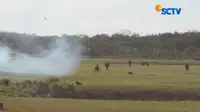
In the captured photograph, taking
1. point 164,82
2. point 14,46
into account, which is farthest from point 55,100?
point 14,46

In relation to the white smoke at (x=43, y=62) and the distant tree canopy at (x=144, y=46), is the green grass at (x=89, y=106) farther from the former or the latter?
the distant tree canopy at (x=144, y=46)

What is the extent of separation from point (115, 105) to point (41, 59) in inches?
1695

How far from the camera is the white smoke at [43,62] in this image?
67225mm

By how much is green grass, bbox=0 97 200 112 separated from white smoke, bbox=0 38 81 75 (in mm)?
24728

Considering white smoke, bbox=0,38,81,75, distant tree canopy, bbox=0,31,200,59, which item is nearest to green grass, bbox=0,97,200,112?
white smoke, bbox=0,38,81,75

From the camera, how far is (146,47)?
15812 centimetres

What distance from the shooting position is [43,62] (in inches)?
2970

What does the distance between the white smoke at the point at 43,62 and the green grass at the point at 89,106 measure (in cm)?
2473

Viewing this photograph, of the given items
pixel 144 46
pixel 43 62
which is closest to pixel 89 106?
pixel 43 62

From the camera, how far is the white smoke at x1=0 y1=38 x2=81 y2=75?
221 ft

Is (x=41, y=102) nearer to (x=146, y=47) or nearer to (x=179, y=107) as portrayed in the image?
(x=179, y=107)

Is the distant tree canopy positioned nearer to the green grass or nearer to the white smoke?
the white smoke

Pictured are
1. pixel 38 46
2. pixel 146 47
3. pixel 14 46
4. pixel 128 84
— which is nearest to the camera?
pixel 128 84

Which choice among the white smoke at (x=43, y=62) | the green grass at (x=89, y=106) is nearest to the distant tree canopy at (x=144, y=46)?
the white smoke at (x=43, y=62)
